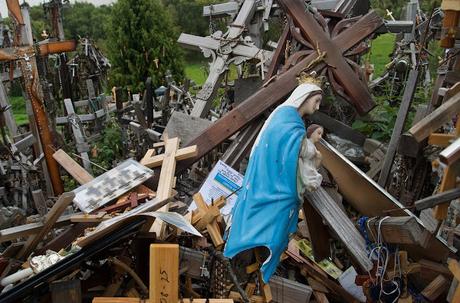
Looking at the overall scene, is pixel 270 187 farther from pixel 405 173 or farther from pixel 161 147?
pixel 161 147

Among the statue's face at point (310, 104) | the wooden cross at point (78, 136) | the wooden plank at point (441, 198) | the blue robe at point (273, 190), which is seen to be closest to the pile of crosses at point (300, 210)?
the wooden plank at point (441, 198)

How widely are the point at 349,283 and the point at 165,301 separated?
85.5 inches

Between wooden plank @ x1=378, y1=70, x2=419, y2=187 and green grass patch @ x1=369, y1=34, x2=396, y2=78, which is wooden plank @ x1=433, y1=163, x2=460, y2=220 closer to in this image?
wooden plank @ x1=378, y1=70, x2=419, y2=187

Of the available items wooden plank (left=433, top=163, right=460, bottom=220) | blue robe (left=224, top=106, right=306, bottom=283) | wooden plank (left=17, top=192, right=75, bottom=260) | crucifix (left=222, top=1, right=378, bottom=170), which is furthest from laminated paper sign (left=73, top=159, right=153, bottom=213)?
wooden plank (left=433, top=163, right=460, bottom=220)

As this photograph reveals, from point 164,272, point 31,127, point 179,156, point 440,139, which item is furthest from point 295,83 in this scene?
point 31,127

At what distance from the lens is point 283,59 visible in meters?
5.65

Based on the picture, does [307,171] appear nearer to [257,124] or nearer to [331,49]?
[257,124]

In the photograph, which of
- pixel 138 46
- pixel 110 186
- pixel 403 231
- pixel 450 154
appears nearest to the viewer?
pixel 450 154

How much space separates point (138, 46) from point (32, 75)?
8391 millimetres

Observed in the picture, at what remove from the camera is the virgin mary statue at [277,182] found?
332 cm

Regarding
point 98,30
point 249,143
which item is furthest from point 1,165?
point 98,30

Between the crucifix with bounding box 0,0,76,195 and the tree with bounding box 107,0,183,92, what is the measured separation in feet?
24.5

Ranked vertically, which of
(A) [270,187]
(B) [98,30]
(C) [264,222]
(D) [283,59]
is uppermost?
(D) [283,59]

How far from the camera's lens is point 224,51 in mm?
6586
